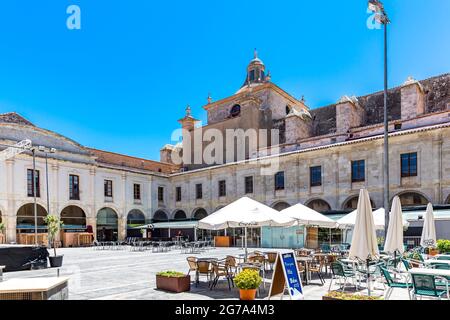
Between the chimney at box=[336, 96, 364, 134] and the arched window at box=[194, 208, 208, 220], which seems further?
the arched window at box=[194, 208, 208, 220]

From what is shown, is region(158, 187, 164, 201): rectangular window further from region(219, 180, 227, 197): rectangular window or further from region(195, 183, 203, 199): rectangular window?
region(219, 180, 227, 197): rectangular window

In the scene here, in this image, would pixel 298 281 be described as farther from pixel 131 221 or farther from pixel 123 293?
pixel 131 221

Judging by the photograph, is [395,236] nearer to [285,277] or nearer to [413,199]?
[285,277]

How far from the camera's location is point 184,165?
45938 mm

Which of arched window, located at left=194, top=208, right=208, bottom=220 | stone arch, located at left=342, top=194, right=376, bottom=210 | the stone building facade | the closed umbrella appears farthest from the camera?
arched window, located at left=194, top=208, right=208, bottom=220

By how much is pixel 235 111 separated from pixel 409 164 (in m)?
22.0

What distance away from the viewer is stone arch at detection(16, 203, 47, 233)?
31781mm

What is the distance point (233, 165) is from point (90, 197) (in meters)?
14.7

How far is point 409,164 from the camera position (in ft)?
81.3

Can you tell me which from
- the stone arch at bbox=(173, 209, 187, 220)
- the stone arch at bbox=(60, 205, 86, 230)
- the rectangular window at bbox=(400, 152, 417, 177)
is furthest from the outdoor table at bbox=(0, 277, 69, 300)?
the stone arch at bbox=(173, 209, 187, 220)

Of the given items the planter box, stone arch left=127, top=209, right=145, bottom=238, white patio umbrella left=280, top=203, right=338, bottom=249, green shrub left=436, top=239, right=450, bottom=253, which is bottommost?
stone arch left=127, top=209, right=145, bottom=238

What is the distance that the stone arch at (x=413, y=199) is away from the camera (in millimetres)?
24438

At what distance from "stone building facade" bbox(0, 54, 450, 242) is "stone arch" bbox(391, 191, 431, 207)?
62 millimetres
